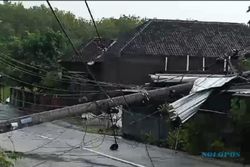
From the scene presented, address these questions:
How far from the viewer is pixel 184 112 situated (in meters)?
14.2

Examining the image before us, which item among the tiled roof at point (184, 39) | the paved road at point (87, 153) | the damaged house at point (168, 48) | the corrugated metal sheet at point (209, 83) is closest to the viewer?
the corrugated metal sheet at point (209, 83)

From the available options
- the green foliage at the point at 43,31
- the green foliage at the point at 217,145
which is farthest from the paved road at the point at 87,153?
the green foliage at the point at 43,31

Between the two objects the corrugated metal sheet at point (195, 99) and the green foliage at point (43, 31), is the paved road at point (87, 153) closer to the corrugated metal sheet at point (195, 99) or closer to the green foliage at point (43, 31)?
the corrugated metal sheet at point (195, 99)

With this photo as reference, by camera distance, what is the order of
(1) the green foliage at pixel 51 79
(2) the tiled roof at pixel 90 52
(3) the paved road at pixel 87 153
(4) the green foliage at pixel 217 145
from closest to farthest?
(3) the paved road at pixel 87 153 → (4) the green foliage at pixel 217 145 → (1) the green foliage at pixel 51 79 → (2) the tiled roof at pixel 90 52

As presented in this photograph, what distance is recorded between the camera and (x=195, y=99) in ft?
50.6

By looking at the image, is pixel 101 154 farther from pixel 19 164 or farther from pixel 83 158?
pixel 19 164

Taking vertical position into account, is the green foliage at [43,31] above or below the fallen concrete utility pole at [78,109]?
above

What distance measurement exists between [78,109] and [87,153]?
274 inches

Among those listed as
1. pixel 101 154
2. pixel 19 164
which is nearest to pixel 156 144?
pixel 101 154

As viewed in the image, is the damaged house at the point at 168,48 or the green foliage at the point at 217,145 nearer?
the green foliage at the point at 217,145

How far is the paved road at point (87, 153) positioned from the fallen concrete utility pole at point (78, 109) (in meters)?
2.53

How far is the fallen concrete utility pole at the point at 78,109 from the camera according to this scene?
11.8 m

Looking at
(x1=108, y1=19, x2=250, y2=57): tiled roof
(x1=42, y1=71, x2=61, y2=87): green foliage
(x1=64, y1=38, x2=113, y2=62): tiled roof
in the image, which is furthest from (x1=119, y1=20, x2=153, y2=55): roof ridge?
(x1=42, y1=71, x2=61, y2=87): green foliage

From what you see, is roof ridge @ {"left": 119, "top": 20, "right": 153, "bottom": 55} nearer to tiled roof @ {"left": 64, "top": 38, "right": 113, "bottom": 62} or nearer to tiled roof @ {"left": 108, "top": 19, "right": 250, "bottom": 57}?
tiled roof @ {"left": 108, "top": 19, "right": 250, "bottom": 57}
